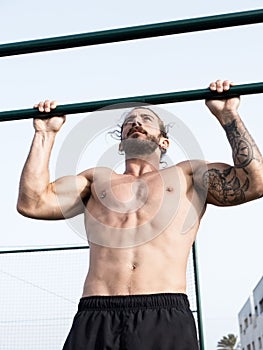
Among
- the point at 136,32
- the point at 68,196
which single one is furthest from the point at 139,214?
the point at 136,32

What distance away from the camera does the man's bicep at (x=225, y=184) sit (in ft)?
6.37

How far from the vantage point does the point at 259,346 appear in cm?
2881

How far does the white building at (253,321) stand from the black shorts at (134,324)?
24.1 metres

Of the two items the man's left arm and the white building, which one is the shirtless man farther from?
the white building

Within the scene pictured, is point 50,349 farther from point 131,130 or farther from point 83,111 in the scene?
point 83,111

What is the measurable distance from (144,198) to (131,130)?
0.89ft

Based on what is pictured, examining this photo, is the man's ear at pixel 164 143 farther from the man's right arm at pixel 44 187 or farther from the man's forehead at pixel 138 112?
the man's right arm at pixel 44 187

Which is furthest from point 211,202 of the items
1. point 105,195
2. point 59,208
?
point 59,208

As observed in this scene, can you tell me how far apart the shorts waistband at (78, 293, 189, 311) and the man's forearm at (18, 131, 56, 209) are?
1.40ft

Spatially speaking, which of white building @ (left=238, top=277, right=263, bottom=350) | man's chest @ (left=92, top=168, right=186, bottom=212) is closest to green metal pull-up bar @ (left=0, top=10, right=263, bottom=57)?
man's chest @ (left=92, top=168, right=186, bottom=212)

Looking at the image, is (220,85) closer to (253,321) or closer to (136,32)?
(136,32)

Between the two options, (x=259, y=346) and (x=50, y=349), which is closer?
(x=50, y=349)

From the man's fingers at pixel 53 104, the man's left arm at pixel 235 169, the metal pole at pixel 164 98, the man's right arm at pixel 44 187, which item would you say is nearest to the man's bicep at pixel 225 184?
the man's left arm at pixel 235 169

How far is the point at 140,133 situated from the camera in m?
2.19
